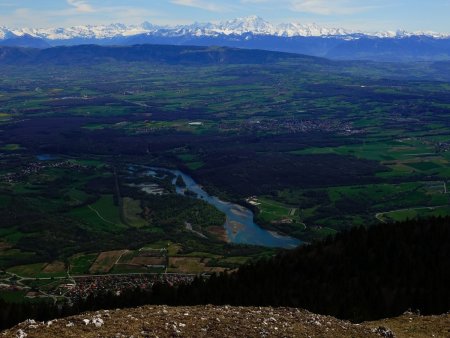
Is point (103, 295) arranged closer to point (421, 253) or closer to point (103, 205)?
point (421, 253)

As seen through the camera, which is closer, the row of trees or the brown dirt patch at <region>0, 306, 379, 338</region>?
the brown dirt patch at <region>0, 306, 379, 338</region>

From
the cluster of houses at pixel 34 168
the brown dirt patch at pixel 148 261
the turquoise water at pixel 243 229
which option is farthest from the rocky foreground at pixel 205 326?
the cluster of houses at pixel 34 168

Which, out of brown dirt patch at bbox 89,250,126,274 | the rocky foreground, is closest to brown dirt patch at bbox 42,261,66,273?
brown dirt patch at bbox 89,250,126,274

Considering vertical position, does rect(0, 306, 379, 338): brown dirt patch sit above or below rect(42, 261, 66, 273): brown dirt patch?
above

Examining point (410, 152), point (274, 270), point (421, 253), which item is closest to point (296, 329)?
point (274, 270)

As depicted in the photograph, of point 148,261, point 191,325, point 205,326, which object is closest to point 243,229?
point 148,261

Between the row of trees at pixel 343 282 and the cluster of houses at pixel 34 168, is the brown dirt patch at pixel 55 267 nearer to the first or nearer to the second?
the row of trees at pixel 343 282

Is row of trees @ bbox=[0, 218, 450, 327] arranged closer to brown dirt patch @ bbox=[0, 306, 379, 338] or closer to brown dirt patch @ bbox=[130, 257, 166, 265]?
brown dirt patch @ bbox=[0, 306, 379, 338]
